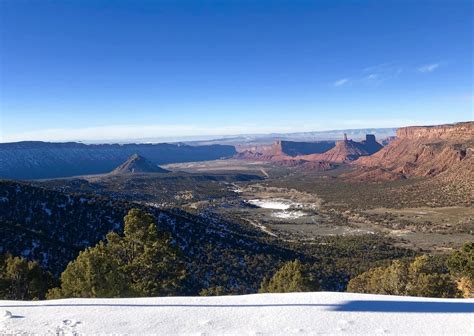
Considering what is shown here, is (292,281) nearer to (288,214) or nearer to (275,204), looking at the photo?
(288,214)

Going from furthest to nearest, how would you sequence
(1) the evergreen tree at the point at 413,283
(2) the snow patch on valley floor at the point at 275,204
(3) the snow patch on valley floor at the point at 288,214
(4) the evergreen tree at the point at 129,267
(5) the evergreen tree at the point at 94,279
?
(2) the snow patch on valley floor at the point at 275,204 < (3) the snow patch on valley floor at the point at 288,214 < (1) the evergreen tree at the point at 413,283 < (4) the evergreen tree at the point at 129,267 < (5) the evergreen tree at the point at 94,279

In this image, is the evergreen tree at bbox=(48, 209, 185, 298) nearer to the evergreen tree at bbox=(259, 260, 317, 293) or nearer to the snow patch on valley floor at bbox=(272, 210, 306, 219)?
the evergreen tree at bbox=(259, 260, 317, 293)

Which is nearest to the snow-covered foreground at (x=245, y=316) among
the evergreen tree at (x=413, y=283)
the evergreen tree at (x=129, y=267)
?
the evergreen tree at (x=129, y=267)

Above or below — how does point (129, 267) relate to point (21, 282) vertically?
above

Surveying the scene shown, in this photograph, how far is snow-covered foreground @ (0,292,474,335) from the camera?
12820mm

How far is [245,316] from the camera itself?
13.9 metres

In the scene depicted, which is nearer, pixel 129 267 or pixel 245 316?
pixel 245 316

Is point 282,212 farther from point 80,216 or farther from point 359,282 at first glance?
point 359,282

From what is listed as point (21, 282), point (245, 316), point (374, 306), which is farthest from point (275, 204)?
point (245, 316)

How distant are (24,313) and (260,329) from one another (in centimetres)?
847

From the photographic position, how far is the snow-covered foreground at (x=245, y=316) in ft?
42.1

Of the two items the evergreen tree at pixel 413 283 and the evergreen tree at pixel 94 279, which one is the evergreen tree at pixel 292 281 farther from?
the evergreen tree at pixel 94 279

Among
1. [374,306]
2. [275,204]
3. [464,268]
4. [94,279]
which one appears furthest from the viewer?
[275,204]

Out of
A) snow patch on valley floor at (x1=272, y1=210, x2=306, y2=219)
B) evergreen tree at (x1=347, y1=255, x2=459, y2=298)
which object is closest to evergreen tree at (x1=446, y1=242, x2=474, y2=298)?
evergreen tree at (x1=347, y1=255, x2=459, y2=298)
